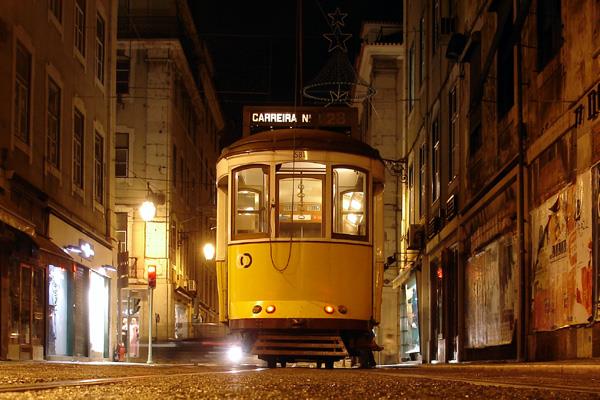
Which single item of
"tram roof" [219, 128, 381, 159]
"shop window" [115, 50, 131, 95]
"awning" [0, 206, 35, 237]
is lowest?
"awning" [0, 206, 35, 237]

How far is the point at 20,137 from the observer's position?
1652 centimetres

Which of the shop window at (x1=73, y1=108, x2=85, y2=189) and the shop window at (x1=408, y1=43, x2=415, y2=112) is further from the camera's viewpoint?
the shop window at (x1=408, y1=43, x2=415, y2=112)

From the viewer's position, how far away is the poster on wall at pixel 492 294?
14844mm

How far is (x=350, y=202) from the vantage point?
43.6 ft

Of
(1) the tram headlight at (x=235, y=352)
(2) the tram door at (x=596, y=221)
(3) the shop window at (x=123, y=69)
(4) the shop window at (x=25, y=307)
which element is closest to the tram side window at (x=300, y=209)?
(1) the tram headlight at (x=235, y=352)

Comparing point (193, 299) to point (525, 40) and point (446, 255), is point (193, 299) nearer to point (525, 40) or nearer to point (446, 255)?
point (446, 255)

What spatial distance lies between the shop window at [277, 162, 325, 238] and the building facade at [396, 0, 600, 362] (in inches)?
120

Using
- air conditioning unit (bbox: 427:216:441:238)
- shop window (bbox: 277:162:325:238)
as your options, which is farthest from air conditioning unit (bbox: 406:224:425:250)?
shop window (bbox: 277:162:325:238)

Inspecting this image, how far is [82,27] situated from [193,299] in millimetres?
22185

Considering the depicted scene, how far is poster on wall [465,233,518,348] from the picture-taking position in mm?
14844

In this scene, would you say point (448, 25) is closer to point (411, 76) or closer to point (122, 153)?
point (411, 76)

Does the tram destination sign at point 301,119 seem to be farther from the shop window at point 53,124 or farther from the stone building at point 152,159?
the stone building at point 152,159

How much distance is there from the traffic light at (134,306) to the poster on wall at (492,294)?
16.6 metres

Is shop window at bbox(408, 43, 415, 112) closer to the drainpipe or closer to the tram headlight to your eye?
the tram headlight
